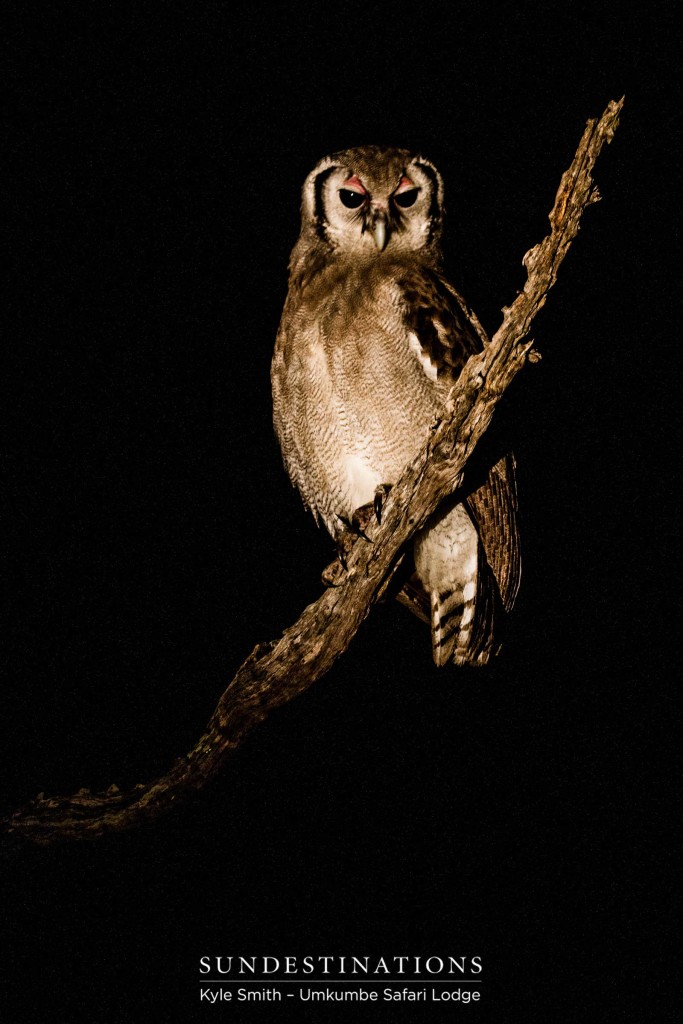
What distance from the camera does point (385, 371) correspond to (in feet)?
6.18

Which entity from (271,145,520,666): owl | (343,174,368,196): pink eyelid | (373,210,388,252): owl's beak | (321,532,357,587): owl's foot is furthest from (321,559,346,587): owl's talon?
(343,174,368,196): pink eyelid

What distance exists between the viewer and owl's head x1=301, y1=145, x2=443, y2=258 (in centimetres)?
194

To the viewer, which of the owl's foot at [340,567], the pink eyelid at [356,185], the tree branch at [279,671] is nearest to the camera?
the tree branch at [279,671]

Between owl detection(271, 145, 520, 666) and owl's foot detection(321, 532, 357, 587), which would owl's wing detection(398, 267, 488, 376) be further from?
owl's foot detection(321, 532, 357, 587)

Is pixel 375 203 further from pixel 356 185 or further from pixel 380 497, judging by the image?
pixel 380 497

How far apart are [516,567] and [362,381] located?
1.98 ft

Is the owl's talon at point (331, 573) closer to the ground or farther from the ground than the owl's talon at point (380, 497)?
closer to the ground

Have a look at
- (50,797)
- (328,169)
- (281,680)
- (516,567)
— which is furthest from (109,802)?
(328,169)

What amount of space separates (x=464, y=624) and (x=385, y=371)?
2.24ft

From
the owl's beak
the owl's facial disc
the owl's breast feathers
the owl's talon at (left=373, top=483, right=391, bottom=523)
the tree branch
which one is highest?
the owl's facial disc

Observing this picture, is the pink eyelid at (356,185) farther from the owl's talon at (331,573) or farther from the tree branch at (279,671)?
the owl's talon at (331,573)

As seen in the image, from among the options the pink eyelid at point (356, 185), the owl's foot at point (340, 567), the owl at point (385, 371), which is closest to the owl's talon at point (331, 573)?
the owl's foot at point (340, 567)

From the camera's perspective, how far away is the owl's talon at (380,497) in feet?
5.80

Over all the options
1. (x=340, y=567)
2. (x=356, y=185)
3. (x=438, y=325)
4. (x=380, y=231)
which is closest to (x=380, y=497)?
(x=340, y=567)
